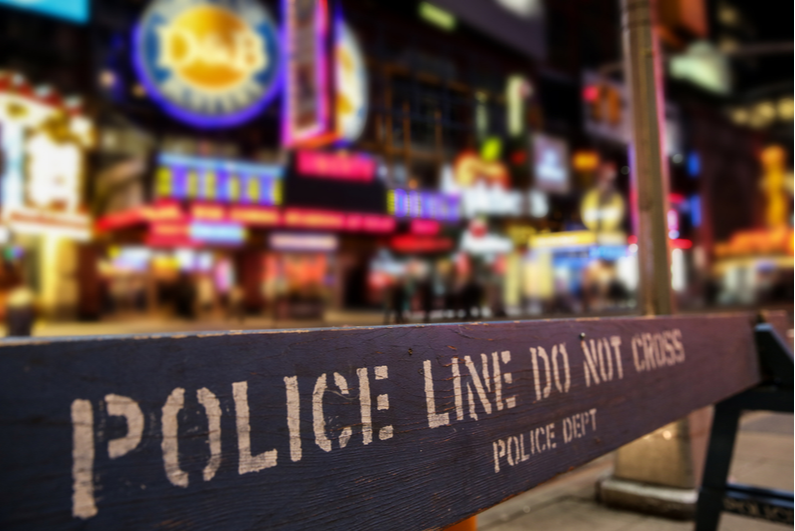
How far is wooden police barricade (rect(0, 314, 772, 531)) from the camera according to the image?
859 millimetres

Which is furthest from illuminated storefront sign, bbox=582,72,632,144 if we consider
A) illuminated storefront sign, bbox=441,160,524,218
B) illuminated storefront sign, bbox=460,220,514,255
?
illuminated storefront sign, bbox=460,220,514,255

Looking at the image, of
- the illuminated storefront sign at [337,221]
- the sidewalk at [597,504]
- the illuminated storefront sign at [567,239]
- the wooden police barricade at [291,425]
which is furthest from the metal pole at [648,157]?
the illuminated storefront sign at [337,221]

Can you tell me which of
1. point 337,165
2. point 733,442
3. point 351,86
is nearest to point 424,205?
point 337,165

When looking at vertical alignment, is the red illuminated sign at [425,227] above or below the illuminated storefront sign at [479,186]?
below

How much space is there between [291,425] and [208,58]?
20855 mm

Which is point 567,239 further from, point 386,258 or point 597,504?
point 597,504

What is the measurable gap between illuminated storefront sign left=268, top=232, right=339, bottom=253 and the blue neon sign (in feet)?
30.1

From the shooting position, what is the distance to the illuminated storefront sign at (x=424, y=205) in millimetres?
24406

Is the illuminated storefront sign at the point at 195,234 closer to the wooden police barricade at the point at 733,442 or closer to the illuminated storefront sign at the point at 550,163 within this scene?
the illuminated storefront sign at the point at 550,163

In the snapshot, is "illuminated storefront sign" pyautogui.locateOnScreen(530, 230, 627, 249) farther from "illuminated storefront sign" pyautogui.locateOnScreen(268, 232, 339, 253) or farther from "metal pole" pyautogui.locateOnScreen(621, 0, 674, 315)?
"metal pole" pyautogui.locateOnScreen(621, 0, 674, 315)

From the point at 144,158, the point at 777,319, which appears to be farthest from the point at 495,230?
the point at 777,319

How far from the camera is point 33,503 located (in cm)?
82

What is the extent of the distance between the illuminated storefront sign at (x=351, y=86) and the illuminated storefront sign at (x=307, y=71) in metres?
3.47

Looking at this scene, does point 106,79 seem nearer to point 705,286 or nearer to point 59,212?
point 59,212
